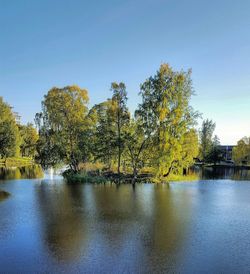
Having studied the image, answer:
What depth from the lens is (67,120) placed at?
3978 cm

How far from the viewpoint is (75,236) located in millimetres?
13508

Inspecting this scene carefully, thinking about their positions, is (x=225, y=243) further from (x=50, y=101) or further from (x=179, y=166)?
(x=50, y=101)

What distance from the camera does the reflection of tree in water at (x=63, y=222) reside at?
39.2 feet

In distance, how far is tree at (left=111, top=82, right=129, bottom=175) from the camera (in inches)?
1462

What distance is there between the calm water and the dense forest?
44.2 ft

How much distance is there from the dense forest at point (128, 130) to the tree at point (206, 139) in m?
52.6

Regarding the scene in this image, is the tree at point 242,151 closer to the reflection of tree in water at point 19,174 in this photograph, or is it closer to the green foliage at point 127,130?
the green foliage at point 127,130

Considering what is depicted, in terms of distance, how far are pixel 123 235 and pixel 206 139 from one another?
85.0 metres

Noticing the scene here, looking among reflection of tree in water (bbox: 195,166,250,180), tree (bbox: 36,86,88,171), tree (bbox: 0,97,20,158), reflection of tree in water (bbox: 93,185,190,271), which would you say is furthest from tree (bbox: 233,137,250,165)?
reflection of tree in water (bbox: 93,185,190,271)

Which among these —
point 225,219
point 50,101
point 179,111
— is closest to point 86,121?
point 50,101

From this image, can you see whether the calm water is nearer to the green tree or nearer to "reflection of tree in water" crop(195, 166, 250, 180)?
"reflection of tree in water" crop(195, 166, 250, 180)

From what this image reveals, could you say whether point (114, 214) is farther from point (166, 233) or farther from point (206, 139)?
point (206, 139)

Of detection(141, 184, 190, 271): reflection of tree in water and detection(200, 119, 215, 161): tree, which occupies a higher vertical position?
detection(200, 119, 215, 161): tree

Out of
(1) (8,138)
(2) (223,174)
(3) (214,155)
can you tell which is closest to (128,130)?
(2) (223,174)
